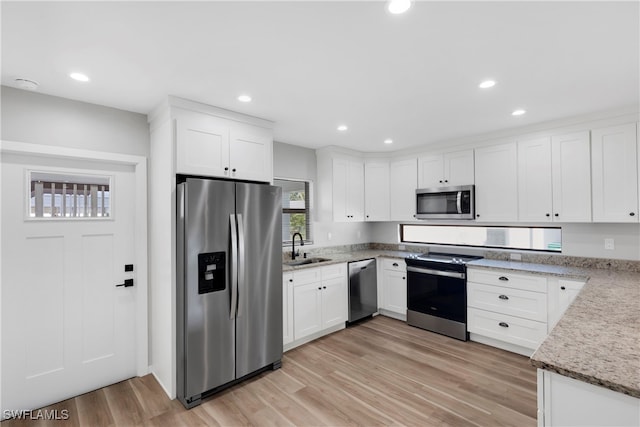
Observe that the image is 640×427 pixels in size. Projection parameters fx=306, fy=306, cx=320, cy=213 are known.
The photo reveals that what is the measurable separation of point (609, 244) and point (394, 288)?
93.7 inches

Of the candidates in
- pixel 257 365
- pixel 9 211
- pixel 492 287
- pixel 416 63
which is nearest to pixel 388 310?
pixel 492 287

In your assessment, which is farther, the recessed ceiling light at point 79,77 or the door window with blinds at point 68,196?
the door window with blinds at point 68,196

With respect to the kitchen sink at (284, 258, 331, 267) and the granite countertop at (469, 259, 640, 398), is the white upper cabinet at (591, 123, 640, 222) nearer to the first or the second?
the granite countertop at (469, 259, 640, 398)

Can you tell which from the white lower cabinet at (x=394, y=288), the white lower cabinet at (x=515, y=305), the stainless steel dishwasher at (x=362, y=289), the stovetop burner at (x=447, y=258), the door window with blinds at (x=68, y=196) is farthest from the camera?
the white lower cabinet at (x=394, y=288)

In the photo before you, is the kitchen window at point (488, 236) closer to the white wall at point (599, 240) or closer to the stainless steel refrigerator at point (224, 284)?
the white wall at point (599, 240)

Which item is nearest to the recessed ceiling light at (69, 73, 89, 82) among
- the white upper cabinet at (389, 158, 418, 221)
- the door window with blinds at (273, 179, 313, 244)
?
the door window with blinds at (273, 179, 313, 244)

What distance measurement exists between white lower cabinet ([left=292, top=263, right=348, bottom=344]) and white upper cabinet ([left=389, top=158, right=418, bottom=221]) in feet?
4.17

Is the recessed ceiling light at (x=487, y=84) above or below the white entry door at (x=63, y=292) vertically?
above

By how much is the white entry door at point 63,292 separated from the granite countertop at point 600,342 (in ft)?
10.3

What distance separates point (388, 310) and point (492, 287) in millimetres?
1502

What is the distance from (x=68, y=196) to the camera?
2.58 m

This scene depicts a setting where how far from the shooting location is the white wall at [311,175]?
4.12m

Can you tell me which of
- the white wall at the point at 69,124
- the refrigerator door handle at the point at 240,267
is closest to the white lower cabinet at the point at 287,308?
the refrigerator door handle at the point at 240,267

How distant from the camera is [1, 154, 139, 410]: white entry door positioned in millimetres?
2312
